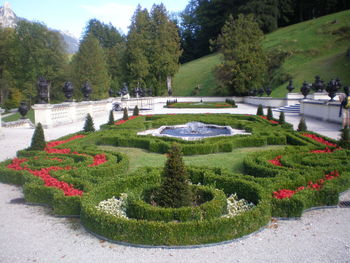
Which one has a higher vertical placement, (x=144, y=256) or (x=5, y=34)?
(x=5, y=34)

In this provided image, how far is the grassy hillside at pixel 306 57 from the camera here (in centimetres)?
4325

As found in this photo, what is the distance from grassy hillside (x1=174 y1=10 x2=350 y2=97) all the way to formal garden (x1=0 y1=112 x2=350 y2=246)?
34761 mm

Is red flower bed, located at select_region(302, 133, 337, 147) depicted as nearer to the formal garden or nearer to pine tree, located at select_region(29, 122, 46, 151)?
the formal garden

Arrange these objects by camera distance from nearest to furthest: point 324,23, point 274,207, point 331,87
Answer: point 274,207, point 331,87, point 324,23

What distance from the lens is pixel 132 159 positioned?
11.1 meters

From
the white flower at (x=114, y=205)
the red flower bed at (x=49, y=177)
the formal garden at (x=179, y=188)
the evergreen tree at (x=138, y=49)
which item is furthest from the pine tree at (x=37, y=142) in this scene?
the evergreen tree at (x=138, y=49)

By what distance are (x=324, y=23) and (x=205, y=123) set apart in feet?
172

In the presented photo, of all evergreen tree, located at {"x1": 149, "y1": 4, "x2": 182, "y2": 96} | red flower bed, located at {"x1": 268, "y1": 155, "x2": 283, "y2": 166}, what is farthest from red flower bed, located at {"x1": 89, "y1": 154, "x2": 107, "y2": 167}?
evergreen tree, located at {"x1": 149, "y1": 4, "x2": 182, "y2": 96}

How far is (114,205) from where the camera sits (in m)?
6.66

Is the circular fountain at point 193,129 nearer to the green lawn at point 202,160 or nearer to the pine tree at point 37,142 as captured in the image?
the green lawn at point 202,160

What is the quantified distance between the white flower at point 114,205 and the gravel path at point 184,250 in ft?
1.82

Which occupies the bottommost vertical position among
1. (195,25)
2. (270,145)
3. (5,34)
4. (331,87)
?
(270,145)

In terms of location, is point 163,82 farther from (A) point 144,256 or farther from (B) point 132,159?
(A) point 144,256

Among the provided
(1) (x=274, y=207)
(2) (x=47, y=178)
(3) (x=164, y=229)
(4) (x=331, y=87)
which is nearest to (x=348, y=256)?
(1) (x=274, y=207)
